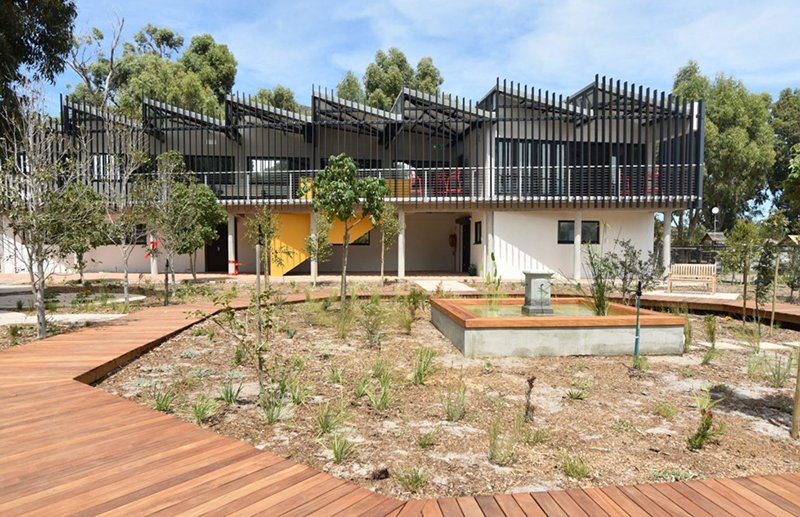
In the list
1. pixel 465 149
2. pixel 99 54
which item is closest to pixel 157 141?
pixel 465 149

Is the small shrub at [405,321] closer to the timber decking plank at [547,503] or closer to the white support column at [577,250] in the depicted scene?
the timber decking plank at [547,503]

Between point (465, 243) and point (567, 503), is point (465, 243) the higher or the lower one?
the higher one

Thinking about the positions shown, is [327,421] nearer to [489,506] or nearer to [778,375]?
[489,506]

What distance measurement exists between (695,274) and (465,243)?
11.5 meters

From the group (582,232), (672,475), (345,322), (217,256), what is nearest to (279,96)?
(217,256)

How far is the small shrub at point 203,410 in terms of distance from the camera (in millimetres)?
4105

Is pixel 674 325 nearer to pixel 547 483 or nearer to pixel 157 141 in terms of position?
pixel 547 483

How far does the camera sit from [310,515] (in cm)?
250

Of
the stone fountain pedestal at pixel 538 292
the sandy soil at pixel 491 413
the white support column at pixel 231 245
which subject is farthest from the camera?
the white support column at pixel 231 245

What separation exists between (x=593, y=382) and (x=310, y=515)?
4338 mm

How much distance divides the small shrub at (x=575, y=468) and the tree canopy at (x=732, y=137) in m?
33.4

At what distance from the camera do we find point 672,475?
3277mm

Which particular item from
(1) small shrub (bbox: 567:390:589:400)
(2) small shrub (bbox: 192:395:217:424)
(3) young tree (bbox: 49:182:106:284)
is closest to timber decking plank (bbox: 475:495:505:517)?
(2) small shrub (bbox: 192:395:217:424)

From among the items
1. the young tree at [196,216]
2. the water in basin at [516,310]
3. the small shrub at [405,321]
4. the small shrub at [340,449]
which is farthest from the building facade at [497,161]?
the small shrub at [340,449]
